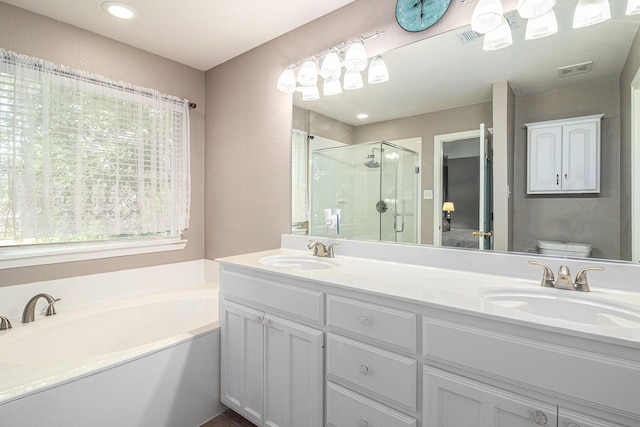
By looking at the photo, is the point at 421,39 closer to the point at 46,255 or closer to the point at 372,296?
the point at 372,296

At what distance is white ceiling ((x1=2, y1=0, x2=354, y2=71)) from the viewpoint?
185 centimetres

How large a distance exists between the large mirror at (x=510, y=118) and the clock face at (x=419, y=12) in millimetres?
88

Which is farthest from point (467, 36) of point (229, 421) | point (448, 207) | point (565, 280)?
point (229, 421)

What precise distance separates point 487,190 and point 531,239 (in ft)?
0.88

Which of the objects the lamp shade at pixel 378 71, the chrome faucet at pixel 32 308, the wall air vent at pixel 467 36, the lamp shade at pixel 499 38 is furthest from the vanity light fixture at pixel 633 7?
the chrome faucet at pixel 32 308

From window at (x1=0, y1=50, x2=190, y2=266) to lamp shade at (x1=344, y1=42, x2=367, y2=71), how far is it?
1543 millimetres

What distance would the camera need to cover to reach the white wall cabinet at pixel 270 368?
134 centimetres

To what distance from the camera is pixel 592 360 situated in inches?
31.0

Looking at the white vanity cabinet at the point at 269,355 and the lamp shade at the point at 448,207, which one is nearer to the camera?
the white vanity cabinet at the point at 269,355

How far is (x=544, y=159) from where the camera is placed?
128cm

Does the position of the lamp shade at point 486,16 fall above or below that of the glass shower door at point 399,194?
above

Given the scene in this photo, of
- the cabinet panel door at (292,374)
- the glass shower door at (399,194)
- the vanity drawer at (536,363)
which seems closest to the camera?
the vanity drawer at (536,363)

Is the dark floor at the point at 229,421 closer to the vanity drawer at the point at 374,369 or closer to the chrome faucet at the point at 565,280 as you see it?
the vanity drawer at the point at 374,369

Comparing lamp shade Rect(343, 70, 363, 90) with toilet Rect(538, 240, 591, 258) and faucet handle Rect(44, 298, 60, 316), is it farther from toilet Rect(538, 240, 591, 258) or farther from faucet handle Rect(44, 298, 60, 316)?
faucet handle Rect(44, 298, 60, 316)
